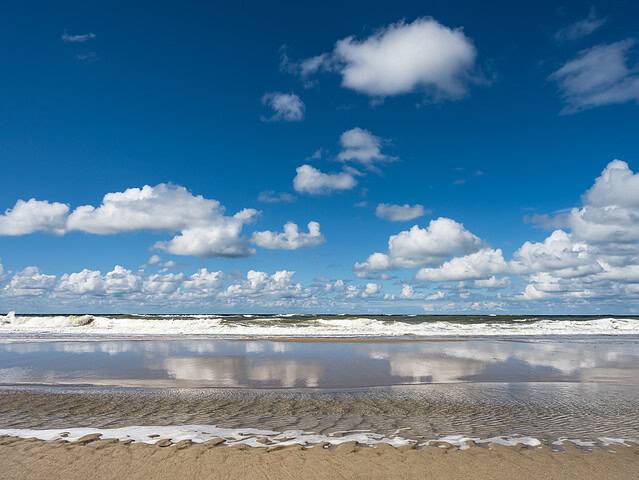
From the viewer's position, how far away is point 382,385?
1585cm

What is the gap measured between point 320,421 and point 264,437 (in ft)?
6.17

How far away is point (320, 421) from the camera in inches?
410

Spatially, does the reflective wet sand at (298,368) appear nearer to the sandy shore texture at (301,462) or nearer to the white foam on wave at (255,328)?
the sandy shore texture at (301,462)

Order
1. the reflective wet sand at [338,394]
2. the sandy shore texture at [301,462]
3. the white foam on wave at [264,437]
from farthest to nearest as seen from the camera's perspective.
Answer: the reflective wet sand at [338,394] < the white foam on wave at [264,437] < the sandy shore texture at [301,462]

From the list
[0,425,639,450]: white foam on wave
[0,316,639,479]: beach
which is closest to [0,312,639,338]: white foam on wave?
[0,316,639,479]: beach

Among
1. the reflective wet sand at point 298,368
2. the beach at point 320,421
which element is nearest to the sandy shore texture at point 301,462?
the beach at point 320,421

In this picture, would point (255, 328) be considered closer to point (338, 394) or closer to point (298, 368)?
point (298, 368)

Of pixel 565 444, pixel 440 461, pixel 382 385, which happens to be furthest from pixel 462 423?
pixel 382 385

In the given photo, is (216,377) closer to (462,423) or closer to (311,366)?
(311,366)

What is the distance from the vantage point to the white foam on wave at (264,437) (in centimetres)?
851

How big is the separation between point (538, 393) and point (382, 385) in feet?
16.8

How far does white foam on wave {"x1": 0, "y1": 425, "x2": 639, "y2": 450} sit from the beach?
4 centimetres

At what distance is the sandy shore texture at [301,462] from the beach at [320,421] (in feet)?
0.11

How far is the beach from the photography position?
7.23m
